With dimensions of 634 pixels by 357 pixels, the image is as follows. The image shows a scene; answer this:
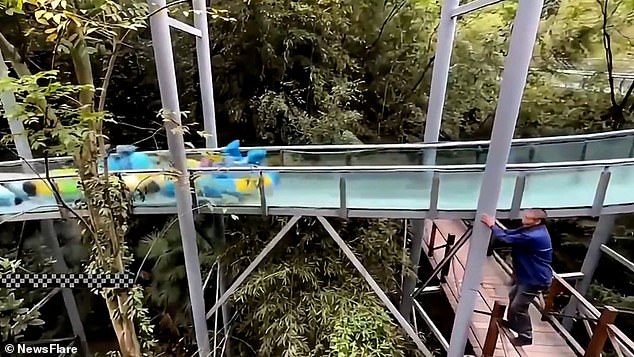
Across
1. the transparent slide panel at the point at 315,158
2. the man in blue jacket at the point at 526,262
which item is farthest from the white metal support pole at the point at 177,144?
the man in blue jacket at the point at 526,262

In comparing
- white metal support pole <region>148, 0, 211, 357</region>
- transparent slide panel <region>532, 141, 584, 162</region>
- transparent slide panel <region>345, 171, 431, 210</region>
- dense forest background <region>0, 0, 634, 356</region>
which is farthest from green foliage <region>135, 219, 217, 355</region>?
transparent slide panel <region>532, 141, 584, 162</region>

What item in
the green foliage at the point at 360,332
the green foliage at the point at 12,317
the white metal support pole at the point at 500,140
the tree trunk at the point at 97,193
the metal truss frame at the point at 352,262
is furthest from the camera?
the metal truss frame at the point at 352,262

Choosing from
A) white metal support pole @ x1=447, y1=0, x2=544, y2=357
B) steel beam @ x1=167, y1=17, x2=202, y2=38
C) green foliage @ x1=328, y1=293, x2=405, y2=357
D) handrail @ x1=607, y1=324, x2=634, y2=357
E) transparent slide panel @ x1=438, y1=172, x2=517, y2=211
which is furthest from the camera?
green foliage @ x1=328, y1=293, x2=405, y2=357

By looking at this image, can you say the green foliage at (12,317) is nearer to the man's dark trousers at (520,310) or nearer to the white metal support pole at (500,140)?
the white metal support pole at (500,140)

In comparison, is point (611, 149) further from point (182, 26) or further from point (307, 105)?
point (182, 26)

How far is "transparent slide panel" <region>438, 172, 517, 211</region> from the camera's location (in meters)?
3.50

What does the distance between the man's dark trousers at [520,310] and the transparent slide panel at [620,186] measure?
2.83ft

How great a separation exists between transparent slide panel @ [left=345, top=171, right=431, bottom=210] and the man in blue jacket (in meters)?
0.54

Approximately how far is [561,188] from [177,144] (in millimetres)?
2820

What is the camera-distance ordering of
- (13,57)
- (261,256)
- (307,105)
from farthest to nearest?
(307,105) < (261,256) < (13,57)

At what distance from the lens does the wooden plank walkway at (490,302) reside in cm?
378

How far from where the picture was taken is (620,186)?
11.5 feet

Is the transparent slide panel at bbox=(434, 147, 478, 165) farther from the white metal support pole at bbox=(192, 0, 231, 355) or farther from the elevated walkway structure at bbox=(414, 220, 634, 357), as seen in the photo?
the white metal support pole at bbox=(192, 0, 231, 355)

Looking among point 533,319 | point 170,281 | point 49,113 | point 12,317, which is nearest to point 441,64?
point 533,319
